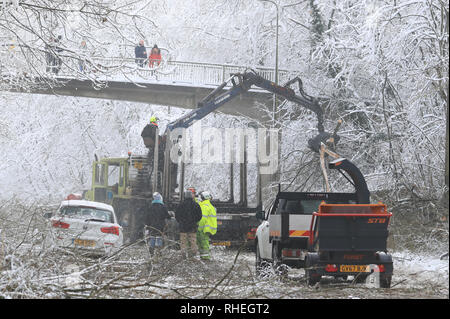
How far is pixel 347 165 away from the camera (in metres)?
10.2

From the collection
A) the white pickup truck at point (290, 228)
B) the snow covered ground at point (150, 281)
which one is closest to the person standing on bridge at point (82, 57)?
the snow covered ground at point (150, 281)

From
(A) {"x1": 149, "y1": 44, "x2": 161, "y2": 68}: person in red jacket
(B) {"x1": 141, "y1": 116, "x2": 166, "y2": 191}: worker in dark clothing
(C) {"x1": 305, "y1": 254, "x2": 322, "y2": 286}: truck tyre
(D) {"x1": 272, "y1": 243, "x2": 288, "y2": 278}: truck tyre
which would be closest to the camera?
(C) {"x1": 305, "y1": 254, "x2": 322, "y2": 286}: truck tyre

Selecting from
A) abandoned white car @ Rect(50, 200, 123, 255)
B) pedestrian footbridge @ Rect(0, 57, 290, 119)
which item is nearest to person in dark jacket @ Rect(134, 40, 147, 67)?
abandoned white car @ Rect(50, 200, 123, 255)

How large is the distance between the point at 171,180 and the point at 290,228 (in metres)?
8.68

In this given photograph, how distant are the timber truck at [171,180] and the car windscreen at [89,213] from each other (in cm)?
349

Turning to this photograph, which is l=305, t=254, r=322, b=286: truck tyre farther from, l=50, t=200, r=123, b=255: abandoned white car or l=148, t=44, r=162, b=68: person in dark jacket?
l=148, t=44, r=162, b=68: person in dark jacket

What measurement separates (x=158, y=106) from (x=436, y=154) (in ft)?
64.6

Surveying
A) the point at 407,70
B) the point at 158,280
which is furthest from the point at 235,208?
the point at 158,280

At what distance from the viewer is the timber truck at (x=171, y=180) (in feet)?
59.9

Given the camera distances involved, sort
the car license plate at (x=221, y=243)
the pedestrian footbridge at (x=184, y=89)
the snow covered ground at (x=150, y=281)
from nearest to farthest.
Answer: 1. the snow covered ground at (x=150, y=281)
2. the car license plate at (x=221, y=243)
3. the pedestrian footbridge at (x=184, y=89)

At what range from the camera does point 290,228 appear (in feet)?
36.3

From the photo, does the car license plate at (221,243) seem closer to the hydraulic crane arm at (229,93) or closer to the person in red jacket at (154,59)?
the hydraulic crane arm at (229,93)

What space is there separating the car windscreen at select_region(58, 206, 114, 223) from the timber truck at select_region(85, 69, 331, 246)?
3.49 metres

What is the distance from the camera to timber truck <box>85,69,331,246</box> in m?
18.3
